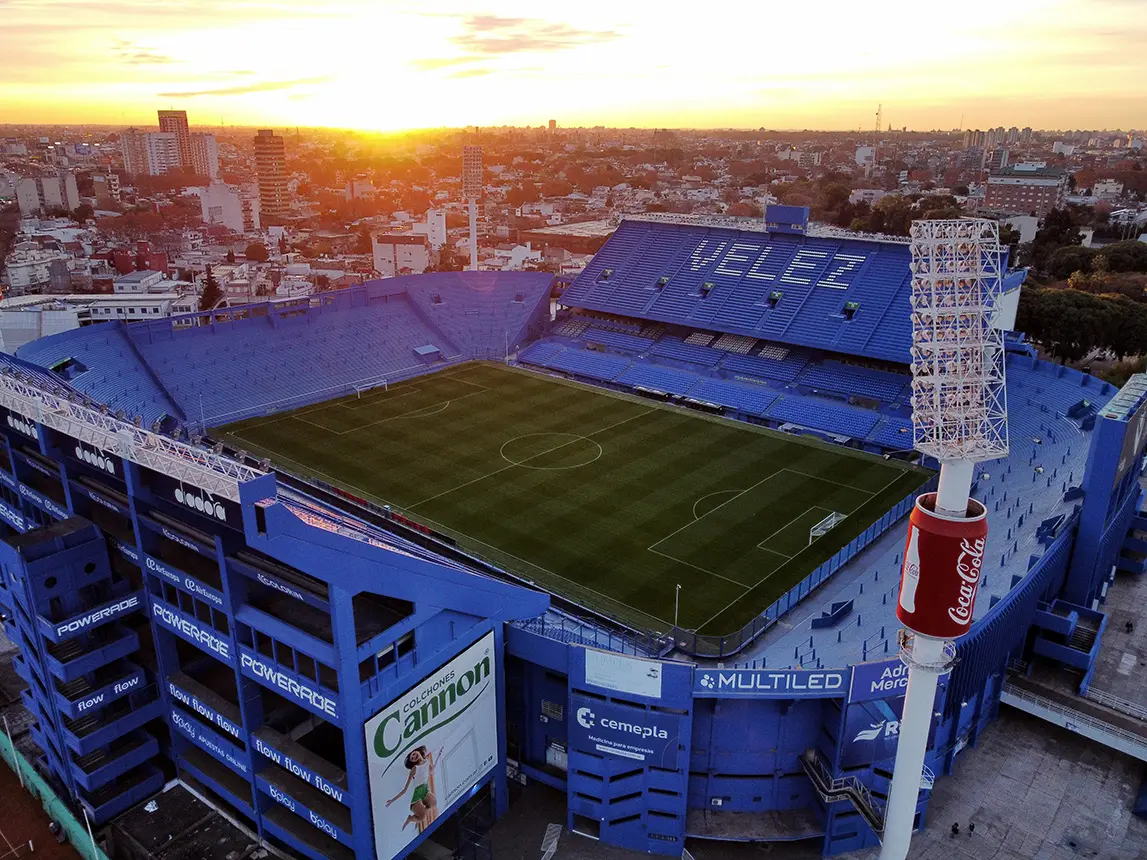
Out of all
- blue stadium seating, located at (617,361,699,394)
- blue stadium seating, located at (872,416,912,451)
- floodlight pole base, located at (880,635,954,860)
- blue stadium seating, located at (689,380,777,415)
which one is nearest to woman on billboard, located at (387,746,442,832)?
floodlight pole base, located at (880,635,954,860)

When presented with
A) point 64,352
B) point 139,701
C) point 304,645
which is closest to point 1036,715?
point 304,645

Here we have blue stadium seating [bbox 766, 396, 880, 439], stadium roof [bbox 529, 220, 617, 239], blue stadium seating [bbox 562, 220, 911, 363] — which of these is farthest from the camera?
stadium roof [bbox 529, 220, 617, 239]

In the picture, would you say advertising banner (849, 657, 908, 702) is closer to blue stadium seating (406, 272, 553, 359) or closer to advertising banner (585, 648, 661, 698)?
advertising banner (585, 648, 661, 698)

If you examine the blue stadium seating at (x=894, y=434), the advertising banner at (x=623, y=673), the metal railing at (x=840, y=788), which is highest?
the advertising banner at (x=623, y=673)

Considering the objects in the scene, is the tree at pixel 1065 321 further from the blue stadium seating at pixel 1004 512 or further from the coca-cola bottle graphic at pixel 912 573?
the coca-cola bottle graphic at pixel 912 573

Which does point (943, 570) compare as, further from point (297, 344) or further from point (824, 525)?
point (297, 344)

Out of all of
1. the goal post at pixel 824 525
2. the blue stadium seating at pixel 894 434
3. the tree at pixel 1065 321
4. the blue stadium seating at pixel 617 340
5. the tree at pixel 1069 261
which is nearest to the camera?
the goal post at pixel 824 525

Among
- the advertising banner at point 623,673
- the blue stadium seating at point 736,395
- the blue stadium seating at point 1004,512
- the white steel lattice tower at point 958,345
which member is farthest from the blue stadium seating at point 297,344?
the white steel lattice tower at point 958,345

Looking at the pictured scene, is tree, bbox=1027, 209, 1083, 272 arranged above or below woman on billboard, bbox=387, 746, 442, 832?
above
